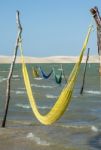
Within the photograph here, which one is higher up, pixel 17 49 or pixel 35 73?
pixel 17 49

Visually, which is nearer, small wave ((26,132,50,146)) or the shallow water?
the shallow water

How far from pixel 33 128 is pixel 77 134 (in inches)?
72.1

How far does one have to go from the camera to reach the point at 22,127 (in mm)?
16422

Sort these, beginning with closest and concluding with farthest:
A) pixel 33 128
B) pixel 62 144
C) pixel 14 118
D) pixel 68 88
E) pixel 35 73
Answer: pixel 68 88 → pixel 62 144 → pixel 33 128 → pixel 14 118 → pixel 35 73

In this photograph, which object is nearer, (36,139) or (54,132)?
(36,139)

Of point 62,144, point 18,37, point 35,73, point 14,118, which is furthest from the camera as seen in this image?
point 35,73

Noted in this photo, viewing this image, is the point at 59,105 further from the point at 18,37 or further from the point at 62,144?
the point at 18,37

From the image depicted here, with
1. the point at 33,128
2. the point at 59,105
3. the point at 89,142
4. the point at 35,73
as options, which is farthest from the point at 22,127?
the point at 35,73

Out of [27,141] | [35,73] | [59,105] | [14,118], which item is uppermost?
[59,105]

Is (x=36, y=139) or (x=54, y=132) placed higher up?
(x=36, y=139)

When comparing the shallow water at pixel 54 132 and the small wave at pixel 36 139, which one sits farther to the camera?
the small wave at pixel 36 139

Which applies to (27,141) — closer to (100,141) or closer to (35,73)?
(100,141)

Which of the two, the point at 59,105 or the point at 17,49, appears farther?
the point at 17,49

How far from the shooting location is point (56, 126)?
54.9 feet
